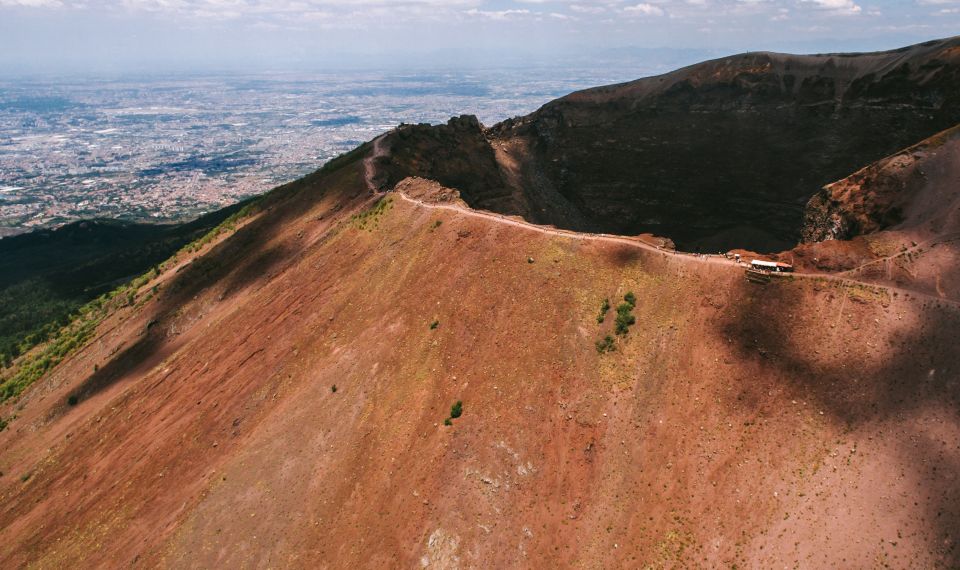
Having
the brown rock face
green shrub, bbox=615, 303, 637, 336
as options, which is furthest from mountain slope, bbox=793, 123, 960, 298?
the brown rock face

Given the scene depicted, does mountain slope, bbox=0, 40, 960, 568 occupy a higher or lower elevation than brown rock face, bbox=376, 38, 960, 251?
lower

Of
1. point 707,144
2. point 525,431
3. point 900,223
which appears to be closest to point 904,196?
point 900,223

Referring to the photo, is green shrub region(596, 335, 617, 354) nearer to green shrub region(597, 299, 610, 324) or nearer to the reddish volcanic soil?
the reddish volcanic soil

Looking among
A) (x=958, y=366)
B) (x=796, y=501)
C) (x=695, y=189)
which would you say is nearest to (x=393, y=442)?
(x=796, y=501)

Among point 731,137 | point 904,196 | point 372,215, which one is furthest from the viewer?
point 731,137

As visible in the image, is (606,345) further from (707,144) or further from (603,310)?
(707,144)

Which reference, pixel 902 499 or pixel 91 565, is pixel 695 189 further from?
pixel 91 565
